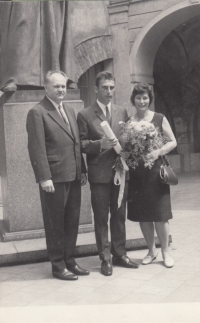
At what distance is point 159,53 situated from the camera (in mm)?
17609

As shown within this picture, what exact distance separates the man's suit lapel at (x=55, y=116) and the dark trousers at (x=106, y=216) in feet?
2.01

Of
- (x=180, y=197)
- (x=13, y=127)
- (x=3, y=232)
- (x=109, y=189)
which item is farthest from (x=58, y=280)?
(x=180, y=197)

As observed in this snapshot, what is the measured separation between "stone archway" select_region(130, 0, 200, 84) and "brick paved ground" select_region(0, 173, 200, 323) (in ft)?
29.0

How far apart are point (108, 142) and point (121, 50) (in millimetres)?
9763

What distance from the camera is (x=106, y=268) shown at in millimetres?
4547

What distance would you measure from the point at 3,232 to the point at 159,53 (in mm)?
13342

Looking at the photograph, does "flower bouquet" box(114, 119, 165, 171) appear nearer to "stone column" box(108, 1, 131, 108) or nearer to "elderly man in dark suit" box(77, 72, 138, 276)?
"elderly man in dark suit" box(77, 72, 138, 276)

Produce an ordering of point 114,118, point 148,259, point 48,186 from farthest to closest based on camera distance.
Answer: point 148,259 < point 114,118 < point 48,186

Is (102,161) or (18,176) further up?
(102,161)

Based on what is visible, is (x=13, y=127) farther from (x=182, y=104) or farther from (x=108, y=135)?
(x=182, y=104)

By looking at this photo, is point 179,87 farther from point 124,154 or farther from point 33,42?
point 124,154

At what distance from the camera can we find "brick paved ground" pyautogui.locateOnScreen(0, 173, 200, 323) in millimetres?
3381

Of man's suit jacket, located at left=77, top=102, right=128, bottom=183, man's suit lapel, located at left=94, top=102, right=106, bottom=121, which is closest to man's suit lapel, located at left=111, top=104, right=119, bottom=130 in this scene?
man's suit jacket, located at left=77, top=102, right=128, bottom=183

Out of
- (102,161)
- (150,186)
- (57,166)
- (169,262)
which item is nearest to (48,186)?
(57,166)
